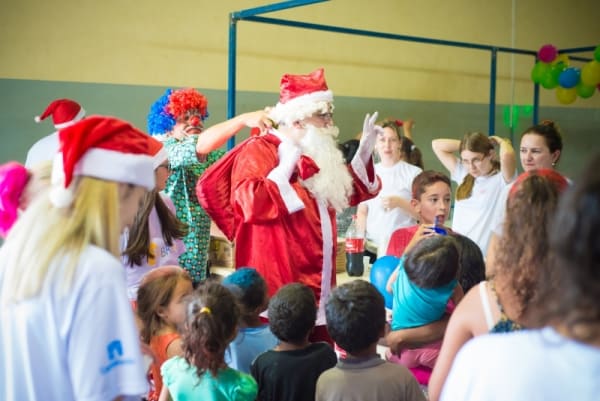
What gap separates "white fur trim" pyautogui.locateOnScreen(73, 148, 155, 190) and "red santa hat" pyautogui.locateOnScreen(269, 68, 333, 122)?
156 cm

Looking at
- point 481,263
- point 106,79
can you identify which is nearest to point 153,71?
point 106,79

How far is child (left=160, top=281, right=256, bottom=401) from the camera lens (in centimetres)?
193

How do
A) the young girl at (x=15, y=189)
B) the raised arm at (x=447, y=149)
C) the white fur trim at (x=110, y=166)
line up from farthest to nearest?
the raised arm at (x=447, y=149) < the young girl at (x=15, y=189) < the white fur trim at (x=110, y=166)

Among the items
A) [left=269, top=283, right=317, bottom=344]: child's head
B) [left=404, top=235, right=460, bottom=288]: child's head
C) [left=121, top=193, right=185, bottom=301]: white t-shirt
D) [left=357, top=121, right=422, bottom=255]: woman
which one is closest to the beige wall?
[left=357, top=121, right=422, bottom=255]: woman

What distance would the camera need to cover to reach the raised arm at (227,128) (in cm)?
317

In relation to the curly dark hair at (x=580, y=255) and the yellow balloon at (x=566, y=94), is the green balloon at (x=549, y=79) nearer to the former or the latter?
the yellow balloon at (x=566, y=94)

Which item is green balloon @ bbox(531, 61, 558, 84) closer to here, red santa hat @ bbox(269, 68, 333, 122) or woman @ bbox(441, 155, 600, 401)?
red santa hat @ bbox(269, 68, 333, 122)

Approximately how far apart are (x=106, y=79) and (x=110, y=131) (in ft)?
12.7

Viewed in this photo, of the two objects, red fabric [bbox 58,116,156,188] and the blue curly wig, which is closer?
red fabric [bbox 58,116,156,188]

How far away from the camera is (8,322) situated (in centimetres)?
139

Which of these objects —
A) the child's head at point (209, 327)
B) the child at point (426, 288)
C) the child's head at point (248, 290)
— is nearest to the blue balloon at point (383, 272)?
the child at point (426, 288)

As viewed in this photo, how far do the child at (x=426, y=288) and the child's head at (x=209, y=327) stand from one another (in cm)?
59

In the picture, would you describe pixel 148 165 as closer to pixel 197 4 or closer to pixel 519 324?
pixel 519 324

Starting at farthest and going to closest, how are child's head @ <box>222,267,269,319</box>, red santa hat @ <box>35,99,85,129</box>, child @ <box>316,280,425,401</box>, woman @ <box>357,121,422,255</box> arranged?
woman @ <box>357,121,422,255</box>, red santa hat @ <box>35,99,85,129</box>, child's head @ <box>222,267,269,319</box>, child @ <box>316,280,425,401</box>
